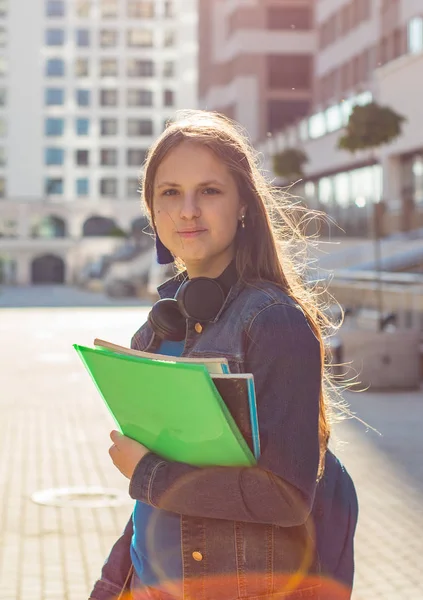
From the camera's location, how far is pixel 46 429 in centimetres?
1226

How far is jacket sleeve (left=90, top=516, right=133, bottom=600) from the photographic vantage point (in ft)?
9.41

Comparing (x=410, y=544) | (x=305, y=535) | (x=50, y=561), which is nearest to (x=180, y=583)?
(x=305, y=535)

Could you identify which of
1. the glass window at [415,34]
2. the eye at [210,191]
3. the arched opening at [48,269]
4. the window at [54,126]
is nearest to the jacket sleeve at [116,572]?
the eye at [210,191]

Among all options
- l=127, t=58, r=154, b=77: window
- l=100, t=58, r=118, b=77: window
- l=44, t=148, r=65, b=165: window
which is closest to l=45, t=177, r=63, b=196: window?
l=44, t=148, r=65, b=165: window

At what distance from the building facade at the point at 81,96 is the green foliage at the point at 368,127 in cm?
7899

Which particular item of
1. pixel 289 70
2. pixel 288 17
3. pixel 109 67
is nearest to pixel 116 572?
pixel 289 70

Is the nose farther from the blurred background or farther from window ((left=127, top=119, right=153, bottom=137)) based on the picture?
window ((left=127, top=119, right=153, bottom=137))

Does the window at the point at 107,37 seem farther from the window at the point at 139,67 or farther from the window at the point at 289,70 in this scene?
the window at the point at 289,70

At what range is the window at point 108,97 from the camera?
100000mm

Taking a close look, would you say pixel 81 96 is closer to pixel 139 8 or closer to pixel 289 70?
pixel 139 8

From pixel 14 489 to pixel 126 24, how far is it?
94.4 meters

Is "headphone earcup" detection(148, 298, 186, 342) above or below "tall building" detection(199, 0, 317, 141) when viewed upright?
below

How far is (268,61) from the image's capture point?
67312 millimetres

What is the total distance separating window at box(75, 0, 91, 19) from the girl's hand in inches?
3932
